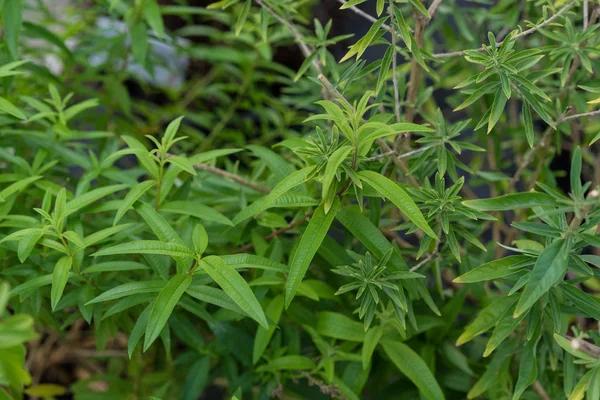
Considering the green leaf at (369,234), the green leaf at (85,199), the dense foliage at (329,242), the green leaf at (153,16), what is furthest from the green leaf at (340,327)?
the green leaf at (153,16)

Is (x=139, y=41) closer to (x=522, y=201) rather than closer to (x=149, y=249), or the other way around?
(x=149, y=249)

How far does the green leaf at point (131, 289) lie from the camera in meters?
0.72

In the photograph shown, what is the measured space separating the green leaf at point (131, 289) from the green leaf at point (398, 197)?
283mm

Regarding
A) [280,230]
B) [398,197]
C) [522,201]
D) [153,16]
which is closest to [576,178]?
[522,201]

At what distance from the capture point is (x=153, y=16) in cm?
109

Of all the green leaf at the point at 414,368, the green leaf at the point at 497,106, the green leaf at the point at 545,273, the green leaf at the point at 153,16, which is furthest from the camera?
the green leaf at the point at 153,16

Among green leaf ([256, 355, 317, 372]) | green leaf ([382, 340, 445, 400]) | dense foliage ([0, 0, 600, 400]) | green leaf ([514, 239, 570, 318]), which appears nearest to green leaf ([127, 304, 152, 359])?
dense foliage ([0, 0, 600, 400])

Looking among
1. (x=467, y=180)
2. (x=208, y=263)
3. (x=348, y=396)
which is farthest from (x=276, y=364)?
→ (x=467, y=180)

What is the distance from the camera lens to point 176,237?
75 centimetres

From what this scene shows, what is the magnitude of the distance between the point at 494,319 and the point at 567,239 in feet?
0.63

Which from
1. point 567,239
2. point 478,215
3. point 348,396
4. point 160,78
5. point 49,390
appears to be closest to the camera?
point 567,239

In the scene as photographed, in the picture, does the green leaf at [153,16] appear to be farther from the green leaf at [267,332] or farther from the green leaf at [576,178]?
→ the green leaf at [576,178]

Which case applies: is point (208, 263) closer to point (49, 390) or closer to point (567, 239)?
point (567, 239)

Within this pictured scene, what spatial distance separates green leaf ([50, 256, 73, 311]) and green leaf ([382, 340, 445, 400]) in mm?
431
